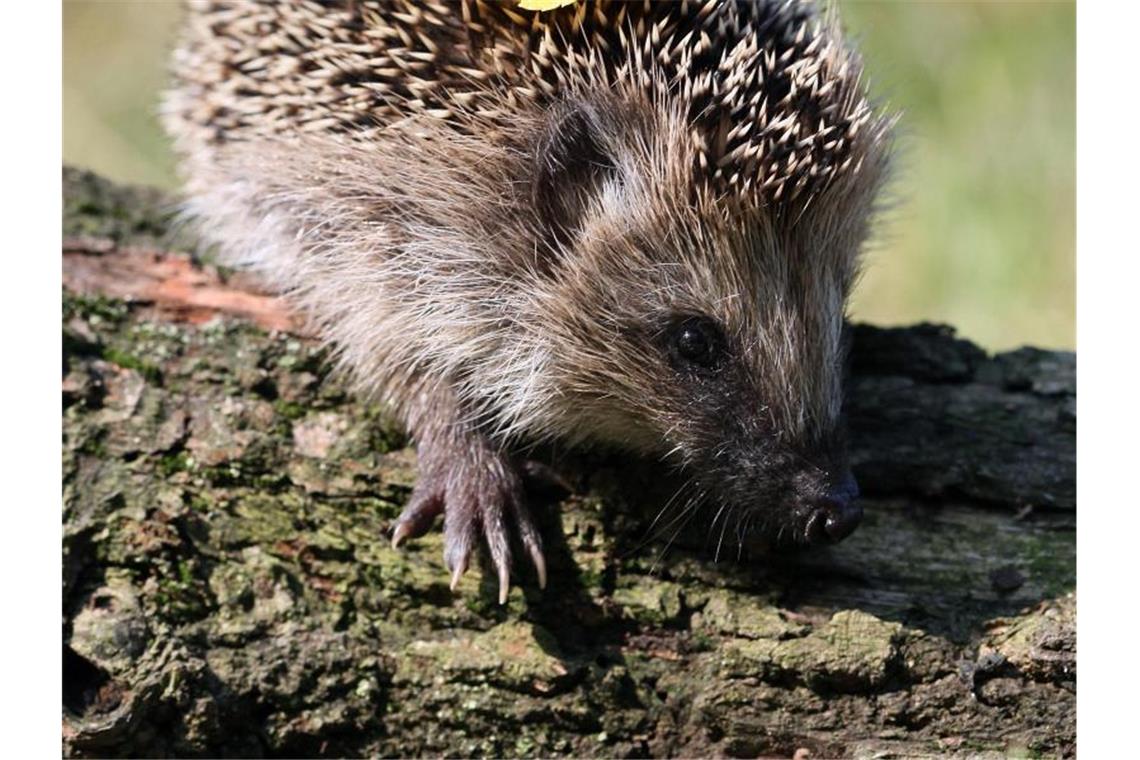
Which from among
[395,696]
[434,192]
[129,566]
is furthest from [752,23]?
[129,566]

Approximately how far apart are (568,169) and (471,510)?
74 cm

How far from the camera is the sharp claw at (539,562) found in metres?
2.34

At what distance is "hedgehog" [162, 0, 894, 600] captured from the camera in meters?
2.31

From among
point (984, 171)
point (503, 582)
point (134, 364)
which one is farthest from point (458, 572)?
point (984, 171)

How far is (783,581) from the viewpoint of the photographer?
7.80 ft

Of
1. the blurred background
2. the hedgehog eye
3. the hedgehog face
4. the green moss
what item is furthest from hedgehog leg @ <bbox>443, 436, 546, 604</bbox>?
the blurred background

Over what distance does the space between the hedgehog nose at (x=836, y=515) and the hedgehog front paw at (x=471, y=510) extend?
0.55 metres

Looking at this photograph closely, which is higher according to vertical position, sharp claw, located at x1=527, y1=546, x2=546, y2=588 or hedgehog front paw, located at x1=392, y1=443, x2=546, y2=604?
hedgehog front paw, located at x1=392, y1=443, x2=546, y2=604

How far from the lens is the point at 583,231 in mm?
2451

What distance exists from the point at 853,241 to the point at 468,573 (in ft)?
3.60

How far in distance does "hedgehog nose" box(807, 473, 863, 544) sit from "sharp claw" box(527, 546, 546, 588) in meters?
0.53

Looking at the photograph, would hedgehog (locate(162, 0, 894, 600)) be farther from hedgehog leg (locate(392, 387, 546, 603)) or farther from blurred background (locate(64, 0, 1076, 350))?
blurred background (locate(64, 0, 1076, 350))

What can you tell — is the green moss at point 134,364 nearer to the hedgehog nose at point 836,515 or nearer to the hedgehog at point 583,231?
the hedgehog at point 583,231

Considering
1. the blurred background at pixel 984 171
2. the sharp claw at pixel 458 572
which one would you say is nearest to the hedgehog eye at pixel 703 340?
the sharp claw at pixel 458 572
